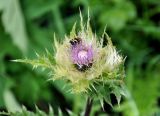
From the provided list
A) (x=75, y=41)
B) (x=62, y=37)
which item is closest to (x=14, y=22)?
(x=62, y=37)

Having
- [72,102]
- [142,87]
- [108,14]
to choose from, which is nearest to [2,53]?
[72,102]

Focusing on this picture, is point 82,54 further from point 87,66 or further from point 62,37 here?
point 62,37

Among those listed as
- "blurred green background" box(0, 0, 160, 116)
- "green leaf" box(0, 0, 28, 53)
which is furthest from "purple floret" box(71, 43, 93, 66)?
"green leaf" box(0, 0, 28, 53)

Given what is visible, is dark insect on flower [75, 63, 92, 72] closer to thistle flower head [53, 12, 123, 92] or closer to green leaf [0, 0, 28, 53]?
thistle flower head [53, 12, 123, 92]

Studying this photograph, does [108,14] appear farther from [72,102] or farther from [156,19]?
[72,102]

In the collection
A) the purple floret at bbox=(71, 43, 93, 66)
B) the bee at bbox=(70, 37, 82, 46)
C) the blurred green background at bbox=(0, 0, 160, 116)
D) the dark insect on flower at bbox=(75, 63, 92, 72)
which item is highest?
the blurred green background at bbox=(0, 0, 160, 116)

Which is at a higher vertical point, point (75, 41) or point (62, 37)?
point (62, 37)
